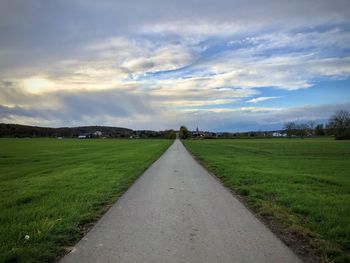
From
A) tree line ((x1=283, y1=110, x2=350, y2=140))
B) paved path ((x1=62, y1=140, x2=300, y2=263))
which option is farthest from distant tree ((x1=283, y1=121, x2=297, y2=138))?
paved path ((x1=62, y1=140, x2=300, y2=263))

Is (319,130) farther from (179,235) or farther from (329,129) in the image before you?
(179,235)

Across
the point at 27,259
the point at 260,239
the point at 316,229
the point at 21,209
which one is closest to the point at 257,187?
the point at 316,229

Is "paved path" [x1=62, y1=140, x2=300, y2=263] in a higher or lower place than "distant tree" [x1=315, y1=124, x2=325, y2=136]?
lower

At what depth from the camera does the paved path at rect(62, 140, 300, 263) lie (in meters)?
5.42

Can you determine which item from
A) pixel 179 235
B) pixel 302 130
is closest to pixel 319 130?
pixel 302 130

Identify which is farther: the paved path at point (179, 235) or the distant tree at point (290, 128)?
the distant tree at point (290, 128)

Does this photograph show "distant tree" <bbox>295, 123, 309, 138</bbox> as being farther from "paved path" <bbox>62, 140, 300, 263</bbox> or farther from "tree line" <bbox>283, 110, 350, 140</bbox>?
"paved path" <bbox>62, 140, 300, 263</bbox>

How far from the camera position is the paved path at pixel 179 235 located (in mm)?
5418

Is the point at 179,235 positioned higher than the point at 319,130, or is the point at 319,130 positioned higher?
the point at 319,130

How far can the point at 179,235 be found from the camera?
258 inches

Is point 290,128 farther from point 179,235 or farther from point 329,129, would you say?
point 179,235

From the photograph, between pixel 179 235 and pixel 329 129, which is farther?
pixel 329 129

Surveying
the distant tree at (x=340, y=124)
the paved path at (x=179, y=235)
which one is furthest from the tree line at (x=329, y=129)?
the paved path at (x=179, y=235)

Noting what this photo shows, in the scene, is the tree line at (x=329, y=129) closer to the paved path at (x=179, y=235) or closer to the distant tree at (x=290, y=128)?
the distant tree at (x=290, y=128)
